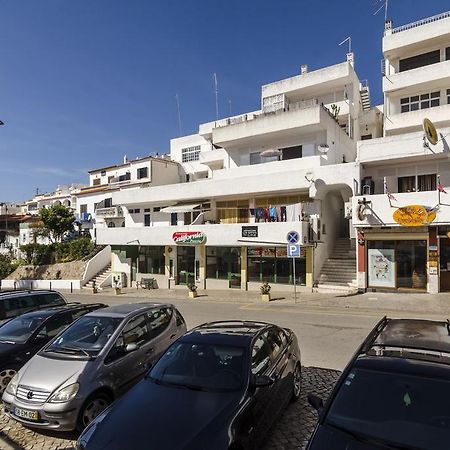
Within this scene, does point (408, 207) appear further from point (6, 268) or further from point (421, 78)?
point (6, 268)

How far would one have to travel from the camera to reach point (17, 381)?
5.90 metres

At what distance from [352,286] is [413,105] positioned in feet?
46.1

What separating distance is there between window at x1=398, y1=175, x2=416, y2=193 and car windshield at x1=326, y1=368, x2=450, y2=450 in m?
19.1

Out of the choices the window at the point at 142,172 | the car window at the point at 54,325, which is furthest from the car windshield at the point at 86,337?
the window at the point at 142,172

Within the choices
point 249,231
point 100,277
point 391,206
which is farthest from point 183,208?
point 391,206

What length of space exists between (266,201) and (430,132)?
33.9ft

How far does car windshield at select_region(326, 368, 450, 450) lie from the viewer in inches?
130

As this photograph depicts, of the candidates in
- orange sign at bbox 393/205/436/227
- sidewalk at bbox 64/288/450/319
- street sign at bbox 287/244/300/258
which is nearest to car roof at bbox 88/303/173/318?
sidewalk at bbox 64/288/450/319

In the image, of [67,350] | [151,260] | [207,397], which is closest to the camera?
[207,397]

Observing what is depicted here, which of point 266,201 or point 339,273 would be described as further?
point 266,201

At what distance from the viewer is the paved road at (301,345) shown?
5406 mm

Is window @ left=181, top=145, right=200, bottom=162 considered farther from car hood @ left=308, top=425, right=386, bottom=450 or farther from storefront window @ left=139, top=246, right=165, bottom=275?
car hood @ left=308, top=425, right=386, bottom=450

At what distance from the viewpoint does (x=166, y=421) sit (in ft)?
13.6

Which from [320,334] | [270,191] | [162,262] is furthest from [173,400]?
[162,262]
